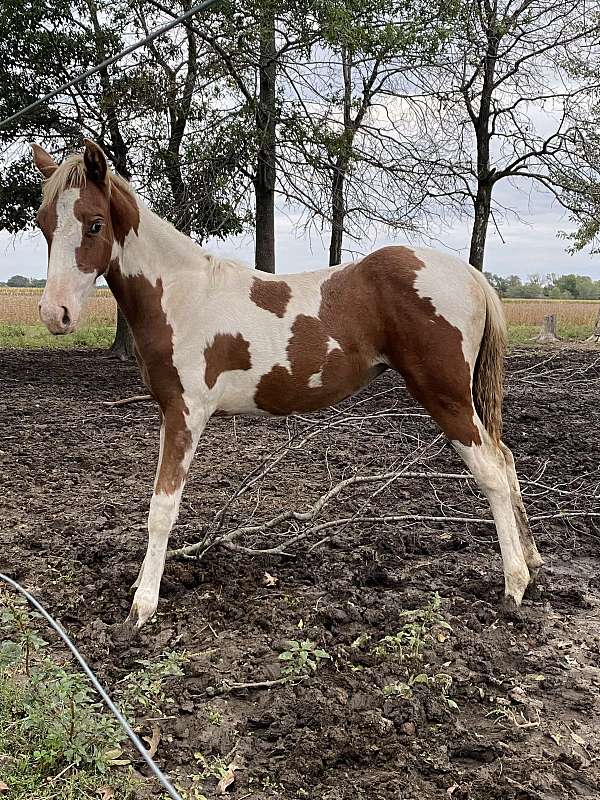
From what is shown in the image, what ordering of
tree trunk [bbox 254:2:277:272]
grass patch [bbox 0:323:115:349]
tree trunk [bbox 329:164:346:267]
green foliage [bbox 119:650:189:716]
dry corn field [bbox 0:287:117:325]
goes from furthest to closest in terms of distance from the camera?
dry corn field [bbox 0:287:117:325] → grass patch [bbox 0:323:115:349] → tree trunk [bbox 329:164:346:267] → tree trunk [bbox 254:2:277:272] → green foliage [bbox 119:650:189:716]

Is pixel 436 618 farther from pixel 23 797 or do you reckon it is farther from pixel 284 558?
pixel 23 797

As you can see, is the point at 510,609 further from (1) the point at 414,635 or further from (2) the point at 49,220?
(2) the point at 49,220

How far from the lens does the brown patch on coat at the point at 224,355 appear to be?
137 inches

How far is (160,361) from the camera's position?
3471 millimetres

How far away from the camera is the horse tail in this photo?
371 cm

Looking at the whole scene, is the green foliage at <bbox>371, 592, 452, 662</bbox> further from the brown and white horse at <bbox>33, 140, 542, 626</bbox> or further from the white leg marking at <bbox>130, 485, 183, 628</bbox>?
the white leg marking at <bbox>130, 485, 183, 628</bbox>

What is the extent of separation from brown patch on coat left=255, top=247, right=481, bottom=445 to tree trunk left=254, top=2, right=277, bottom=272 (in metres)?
7.19

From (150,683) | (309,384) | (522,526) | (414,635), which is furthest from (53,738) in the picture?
(522,526)

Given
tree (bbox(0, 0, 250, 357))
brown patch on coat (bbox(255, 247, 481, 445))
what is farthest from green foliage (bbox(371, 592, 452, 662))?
tree (bbox(0, 0, 250, 357))

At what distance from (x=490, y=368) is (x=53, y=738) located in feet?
8.83

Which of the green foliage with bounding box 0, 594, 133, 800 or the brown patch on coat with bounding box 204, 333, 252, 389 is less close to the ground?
the brown patch on coat with bounding box 204, 333, 252, 389

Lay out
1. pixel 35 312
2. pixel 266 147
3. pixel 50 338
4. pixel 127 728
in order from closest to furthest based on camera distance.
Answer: pixel 127 728 < pixel 266 147 < pixel 50 338 < pixel 35 312

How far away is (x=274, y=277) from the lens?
12.3 feet

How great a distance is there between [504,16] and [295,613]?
14870mm
